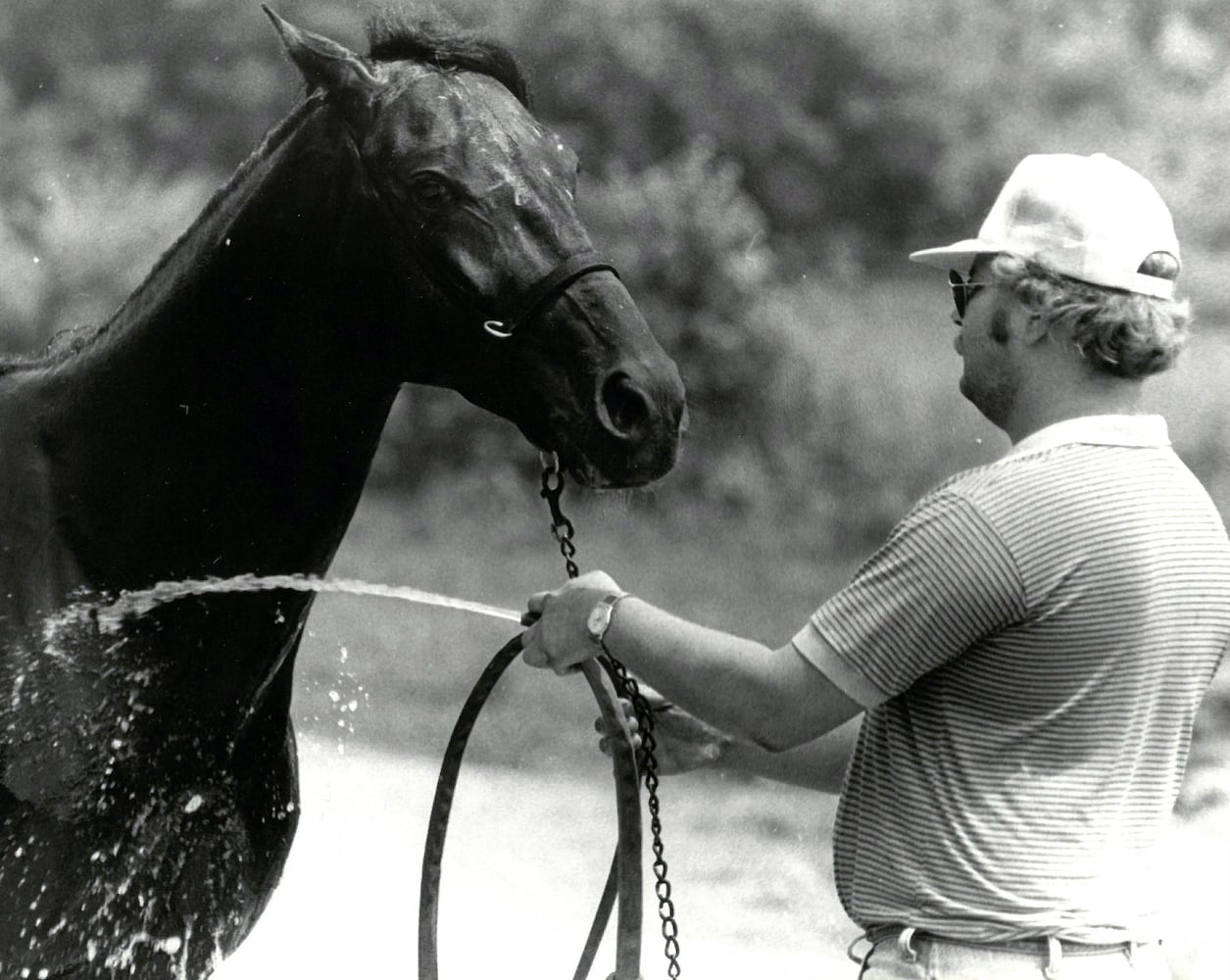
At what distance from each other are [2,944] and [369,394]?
86 centimetres

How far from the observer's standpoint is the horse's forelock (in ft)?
7.00

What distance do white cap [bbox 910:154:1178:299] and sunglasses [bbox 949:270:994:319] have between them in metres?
0.03

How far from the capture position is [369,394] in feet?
7.10

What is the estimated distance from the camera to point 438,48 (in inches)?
84.0

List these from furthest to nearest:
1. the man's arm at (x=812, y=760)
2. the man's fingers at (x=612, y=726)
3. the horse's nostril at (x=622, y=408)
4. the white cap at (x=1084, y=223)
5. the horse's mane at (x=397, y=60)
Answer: the horse's mane at (x=397, y=60)
the horse's nostril at (x=622, y=408)
the man's arm at (x=812, y=760)
the man's fingers at (x=612, y=726)
the white cap at (x=1084, y=223)

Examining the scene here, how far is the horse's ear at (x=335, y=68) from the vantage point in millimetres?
2086

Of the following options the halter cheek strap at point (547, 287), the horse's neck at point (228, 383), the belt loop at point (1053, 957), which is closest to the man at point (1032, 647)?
the belt loop at point (1053, 957)

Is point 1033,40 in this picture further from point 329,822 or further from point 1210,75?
point 329,822

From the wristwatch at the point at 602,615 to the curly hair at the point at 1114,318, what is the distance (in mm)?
521

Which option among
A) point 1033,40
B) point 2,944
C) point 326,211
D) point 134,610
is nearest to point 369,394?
point 326,211

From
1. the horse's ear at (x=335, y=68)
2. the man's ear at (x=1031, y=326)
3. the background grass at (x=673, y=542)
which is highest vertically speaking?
the man's ear at (x=1031, y=326)

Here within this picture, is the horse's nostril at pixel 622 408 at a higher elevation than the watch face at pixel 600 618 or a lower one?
higher

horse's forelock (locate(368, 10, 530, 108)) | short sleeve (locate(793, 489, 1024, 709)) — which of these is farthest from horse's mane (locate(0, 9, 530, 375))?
short sleeve (locate(793, 489, 1024, 709))

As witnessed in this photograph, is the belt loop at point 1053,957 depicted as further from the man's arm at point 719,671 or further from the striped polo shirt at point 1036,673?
the man's arm at point 719,671
